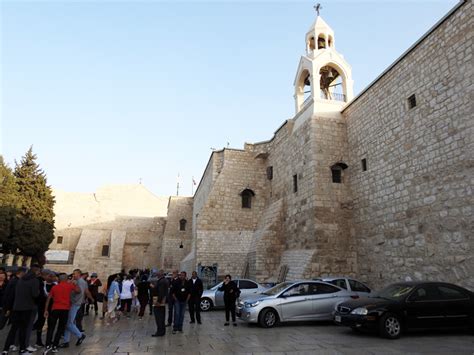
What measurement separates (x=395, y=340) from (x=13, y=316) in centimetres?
696

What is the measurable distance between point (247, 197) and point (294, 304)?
12283 millimetres

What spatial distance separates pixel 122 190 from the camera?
38.3 meters

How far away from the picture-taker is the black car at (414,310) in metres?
6.58

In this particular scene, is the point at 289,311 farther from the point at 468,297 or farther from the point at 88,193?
the point at 88,193

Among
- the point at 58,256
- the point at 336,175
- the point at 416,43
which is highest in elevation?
the point at 416,43

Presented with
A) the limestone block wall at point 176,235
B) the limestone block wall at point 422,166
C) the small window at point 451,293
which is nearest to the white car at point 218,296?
the limestone block wall at point 422,166

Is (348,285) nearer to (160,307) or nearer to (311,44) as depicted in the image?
(160,307)

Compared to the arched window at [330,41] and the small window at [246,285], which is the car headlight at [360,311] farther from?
the arched window at [330,41]

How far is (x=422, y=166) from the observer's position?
391 inches

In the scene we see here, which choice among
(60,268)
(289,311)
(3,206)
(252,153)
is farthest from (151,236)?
(289,311)

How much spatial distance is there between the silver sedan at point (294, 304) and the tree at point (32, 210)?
18406 millimetres

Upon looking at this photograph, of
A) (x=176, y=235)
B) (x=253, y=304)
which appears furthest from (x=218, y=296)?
(x=176, y=235)

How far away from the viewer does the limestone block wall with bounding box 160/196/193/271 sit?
29.6 m

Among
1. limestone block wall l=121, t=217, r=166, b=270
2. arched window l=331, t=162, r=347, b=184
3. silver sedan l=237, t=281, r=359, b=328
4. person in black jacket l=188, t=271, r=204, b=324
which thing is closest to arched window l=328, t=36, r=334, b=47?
arched window l=331, t=162, r=347, b=184
